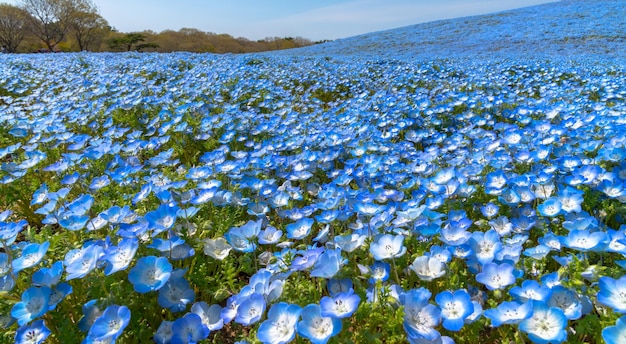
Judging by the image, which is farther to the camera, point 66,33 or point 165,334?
point 66,33

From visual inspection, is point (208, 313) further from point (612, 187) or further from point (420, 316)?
point (612, 187)

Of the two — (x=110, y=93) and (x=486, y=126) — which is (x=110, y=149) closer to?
(x=110, y=93)

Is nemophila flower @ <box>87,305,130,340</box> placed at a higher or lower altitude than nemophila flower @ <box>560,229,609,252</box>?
higher

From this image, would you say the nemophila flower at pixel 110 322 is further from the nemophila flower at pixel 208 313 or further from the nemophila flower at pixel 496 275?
the nemophila flower at pixel 496 275

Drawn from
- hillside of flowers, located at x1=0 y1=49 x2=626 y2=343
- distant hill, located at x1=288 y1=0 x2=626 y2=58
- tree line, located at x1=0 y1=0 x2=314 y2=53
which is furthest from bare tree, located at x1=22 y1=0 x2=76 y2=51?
hillside of flowers, located at x1=0 y1=49 x2=626 y2=343

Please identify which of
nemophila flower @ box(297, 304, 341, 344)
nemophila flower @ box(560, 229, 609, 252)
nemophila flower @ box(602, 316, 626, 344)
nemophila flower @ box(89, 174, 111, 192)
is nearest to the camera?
nemophila flower @ box(602, 316, 626, 344)

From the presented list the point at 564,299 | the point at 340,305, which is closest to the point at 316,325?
the point at 340,305

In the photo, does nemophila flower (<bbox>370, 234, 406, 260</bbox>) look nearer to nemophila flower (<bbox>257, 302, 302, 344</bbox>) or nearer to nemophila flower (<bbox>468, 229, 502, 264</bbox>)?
nemophila flower (<bbox>468, 229, 502, 264</bbox>)

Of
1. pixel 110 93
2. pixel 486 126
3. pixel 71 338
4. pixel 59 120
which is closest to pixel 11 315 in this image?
pixel 71 338
